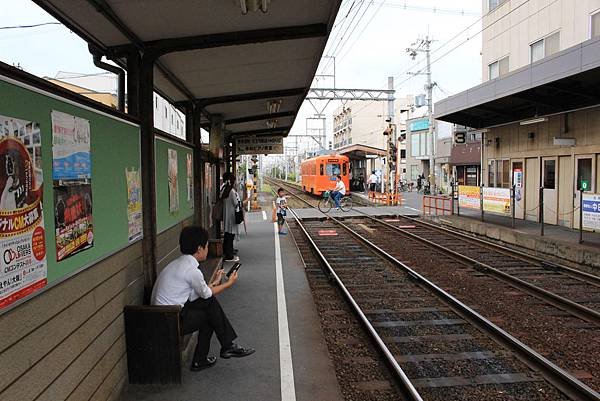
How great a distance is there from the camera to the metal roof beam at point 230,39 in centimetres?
496

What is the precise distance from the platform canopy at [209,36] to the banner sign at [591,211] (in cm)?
744

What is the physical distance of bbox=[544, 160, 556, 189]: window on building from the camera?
→ 1488cm

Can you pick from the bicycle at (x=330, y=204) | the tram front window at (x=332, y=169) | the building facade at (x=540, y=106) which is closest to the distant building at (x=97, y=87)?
the building facade at (x=540, y=106)

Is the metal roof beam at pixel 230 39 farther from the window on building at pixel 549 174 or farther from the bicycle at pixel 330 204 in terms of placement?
the bicycle at pixel 330 204

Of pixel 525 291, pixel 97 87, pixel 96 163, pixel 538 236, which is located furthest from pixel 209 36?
pixel 538 236

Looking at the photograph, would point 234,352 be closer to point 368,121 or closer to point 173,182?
point 173,182

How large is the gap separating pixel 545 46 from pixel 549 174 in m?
4.57

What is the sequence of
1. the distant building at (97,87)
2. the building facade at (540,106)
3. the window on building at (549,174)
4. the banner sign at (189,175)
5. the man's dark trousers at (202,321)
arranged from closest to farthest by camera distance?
the distant building at (97,87) < the man's dark trousers at (202,321) < the banner sign at (189,175) < the building facade at (540,106) < the window on building at (549,174)

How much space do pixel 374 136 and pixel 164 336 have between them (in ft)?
226

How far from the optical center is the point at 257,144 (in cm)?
1730

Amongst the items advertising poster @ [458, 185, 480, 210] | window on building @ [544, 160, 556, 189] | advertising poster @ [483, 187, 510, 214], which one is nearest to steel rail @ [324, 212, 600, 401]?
advertising poster @ [483, 187, 510, 214]

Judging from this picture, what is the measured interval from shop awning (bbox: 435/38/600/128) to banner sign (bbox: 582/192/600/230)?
276 centimetres

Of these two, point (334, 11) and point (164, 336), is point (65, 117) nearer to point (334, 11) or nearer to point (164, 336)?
point (164, 336)

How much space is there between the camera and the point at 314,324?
6.12 metres
